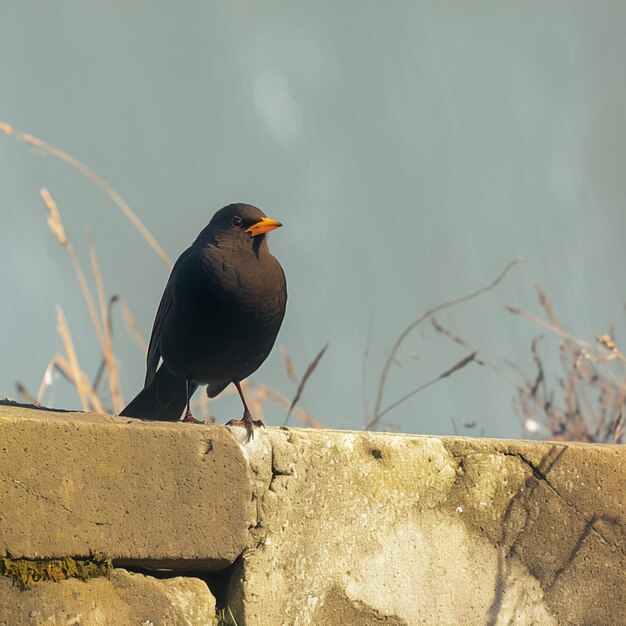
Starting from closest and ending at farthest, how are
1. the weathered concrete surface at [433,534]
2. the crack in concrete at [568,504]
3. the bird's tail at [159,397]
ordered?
the weathered concrete surface at [433,534] → the crack in concrete at [568,504] → the bird's tail at [159,397]

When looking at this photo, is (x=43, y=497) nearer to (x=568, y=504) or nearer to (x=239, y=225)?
(x=239, y=225)

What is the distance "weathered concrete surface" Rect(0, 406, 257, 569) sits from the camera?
9.21ft

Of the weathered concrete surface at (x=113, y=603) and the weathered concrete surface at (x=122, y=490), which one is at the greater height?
the weathered concrete surface at (x=122, y=490)

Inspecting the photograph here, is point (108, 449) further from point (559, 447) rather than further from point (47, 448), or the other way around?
point (559, 447)

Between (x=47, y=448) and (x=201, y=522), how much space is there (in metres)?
0.50

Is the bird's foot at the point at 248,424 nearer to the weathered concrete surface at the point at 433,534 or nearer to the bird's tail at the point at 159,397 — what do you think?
the weathered concrete surface at the point at 433,534

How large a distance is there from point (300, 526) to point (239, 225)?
1300 mm

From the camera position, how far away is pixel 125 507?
115 inches

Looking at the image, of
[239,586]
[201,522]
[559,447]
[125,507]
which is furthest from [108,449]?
[559,447]

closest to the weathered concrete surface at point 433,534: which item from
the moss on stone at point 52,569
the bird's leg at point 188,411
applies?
the moss on stone at point 52,569

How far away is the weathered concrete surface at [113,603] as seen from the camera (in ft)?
9.23

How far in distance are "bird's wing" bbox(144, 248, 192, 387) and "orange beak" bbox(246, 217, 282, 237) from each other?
10.5 inches

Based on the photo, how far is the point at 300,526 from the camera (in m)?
3.23

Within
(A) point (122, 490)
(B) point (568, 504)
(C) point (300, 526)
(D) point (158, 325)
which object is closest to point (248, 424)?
(C) point (300, 526)
